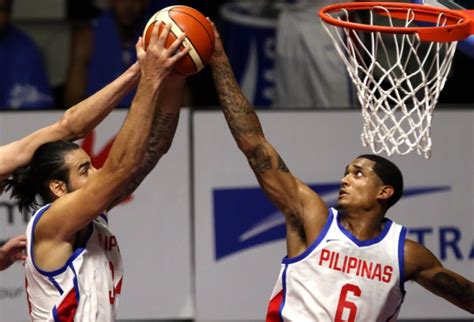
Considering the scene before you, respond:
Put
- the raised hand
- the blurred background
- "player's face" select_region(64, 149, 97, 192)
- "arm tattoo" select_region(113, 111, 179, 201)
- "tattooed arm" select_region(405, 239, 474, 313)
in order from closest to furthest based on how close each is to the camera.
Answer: the raised hand < "player's face" select_region(64, 149, 97, 192) < "tattooed arm" select_region(405, 239, 474, 313) < "arm tattoo" select_region(113, 111, 179, 201) < the blurred background

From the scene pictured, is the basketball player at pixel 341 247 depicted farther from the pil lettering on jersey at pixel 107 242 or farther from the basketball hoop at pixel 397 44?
the pil lettering on jersey at pixel 107 242

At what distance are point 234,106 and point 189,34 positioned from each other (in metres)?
0.53

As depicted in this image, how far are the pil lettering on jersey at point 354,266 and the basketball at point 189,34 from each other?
1.01 meters

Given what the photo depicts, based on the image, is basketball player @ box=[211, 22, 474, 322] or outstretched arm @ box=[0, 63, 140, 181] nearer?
basketball player @ box=[211, 22, 474, 322]

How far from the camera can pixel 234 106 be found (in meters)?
5.36

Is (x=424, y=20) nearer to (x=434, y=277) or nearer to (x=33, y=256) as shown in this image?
(x=434, y=277)

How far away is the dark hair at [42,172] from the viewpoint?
5133mm

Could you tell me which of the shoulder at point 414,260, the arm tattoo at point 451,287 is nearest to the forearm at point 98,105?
the shoulder at point 414,260

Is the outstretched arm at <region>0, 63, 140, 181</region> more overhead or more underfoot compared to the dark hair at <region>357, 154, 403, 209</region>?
more overhead

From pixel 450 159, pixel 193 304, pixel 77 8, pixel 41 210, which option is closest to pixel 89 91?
pixel 77 8

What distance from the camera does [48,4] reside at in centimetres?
873

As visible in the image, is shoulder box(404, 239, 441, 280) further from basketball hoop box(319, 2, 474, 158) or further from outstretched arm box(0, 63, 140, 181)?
outstretched arm box(0, 63, 140, 181)

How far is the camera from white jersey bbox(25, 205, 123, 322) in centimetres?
502

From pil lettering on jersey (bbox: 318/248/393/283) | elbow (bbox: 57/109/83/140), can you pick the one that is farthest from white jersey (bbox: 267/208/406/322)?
elbow (bbox: 57/109/83/140)
